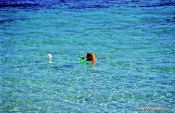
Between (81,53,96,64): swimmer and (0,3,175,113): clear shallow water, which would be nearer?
(0,3,175,113): clear shallow water

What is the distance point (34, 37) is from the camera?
4153 centimetres

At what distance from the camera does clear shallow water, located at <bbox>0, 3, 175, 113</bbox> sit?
2292 cm

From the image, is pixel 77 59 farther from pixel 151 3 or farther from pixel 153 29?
pixel 151 3

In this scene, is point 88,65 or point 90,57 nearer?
point 88,65

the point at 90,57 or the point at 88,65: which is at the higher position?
the point at 90,57

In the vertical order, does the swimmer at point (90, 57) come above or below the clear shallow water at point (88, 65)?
above

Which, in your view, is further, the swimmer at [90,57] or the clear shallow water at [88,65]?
the swimmer at [90,57]

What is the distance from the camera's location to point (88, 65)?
3017 centimetres

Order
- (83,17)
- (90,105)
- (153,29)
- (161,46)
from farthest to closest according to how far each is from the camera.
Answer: (83,17), (153,29), (161,46), (90,105)

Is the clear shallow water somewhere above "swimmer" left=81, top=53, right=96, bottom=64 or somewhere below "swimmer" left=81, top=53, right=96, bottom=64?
below

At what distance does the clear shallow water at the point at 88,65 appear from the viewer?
75.2ft

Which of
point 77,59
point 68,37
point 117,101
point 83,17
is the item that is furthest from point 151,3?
point 117,101

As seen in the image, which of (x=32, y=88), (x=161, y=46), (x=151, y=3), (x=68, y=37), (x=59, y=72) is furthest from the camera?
(x=151, y=3)

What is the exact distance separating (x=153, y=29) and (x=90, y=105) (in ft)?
75.0
